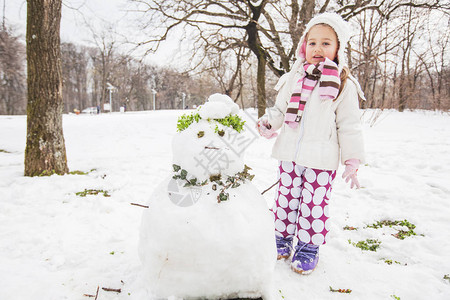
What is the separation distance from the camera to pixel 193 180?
131cm

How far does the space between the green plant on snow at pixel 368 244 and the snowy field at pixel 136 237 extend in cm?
3

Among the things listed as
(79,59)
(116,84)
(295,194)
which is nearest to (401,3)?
(295,194)

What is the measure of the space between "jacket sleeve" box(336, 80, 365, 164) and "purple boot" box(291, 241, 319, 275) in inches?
25.6

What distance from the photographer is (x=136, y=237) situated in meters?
2.06

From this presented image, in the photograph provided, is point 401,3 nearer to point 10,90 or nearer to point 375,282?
point 375,282

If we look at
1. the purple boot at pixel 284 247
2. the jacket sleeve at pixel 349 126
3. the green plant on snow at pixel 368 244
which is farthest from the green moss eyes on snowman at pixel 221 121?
the green plant on snow at pixel 368 244

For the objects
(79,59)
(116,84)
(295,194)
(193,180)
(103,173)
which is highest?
(79,59)

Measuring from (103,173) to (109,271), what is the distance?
7.83 ft

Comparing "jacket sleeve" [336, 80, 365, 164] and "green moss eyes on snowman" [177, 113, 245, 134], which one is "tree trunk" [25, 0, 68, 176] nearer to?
"green moss eyes on snowman" [177, 113, 245, 134]

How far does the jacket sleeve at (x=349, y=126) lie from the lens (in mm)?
1685

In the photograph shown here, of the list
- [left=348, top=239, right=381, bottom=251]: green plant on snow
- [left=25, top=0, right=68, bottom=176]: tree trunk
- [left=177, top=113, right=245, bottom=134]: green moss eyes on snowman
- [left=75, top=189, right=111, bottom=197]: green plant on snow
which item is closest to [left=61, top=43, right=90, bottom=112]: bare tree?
[left=25, top=0, right=68, bottom=176]: tree trunk

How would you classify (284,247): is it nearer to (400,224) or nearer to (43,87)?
(400,224)

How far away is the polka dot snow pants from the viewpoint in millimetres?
1792

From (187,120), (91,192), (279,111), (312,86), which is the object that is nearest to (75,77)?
(91,192)
